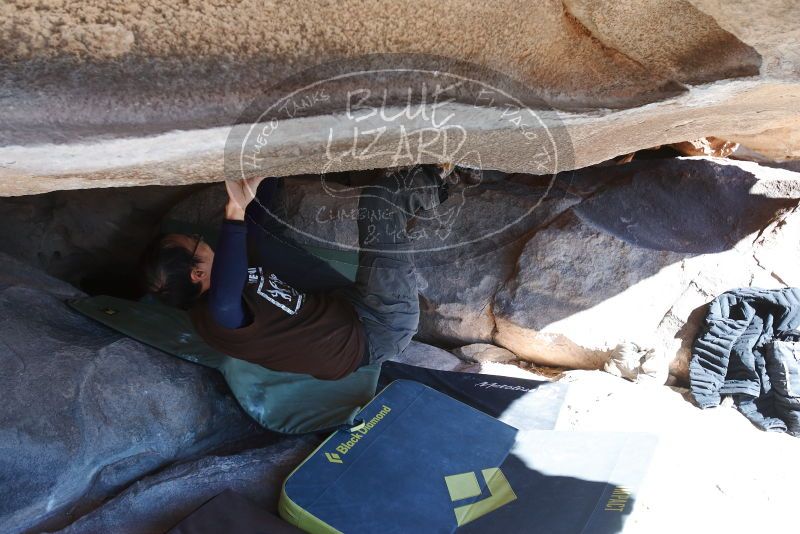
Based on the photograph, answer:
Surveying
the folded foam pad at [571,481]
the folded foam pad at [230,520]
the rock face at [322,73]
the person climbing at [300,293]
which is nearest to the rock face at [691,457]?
the folded foam pad at [571,481]

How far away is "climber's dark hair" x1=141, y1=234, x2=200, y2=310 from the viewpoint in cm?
159

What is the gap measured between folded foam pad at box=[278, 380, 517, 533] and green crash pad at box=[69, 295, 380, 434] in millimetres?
83

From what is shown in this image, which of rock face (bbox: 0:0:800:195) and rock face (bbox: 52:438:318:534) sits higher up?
rock face (bbox: 0:0:800:195)

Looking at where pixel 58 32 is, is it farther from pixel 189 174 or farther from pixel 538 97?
pixel 538 97

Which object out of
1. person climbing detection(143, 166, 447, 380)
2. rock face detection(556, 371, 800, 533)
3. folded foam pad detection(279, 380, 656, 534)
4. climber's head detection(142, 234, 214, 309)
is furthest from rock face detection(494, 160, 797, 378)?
climber's head detection(142, 234, 214, 309)

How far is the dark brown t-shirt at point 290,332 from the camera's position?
1.59 meters

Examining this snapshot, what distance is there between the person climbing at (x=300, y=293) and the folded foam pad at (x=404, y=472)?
0.21 metres

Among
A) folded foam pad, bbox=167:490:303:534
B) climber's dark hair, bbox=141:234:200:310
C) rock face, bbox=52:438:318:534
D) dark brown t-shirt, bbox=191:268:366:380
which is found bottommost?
rock face, bbox=52:438:318:534

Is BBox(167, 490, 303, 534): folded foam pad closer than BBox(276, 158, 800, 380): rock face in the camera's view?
Yes

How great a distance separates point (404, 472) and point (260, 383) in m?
0.56

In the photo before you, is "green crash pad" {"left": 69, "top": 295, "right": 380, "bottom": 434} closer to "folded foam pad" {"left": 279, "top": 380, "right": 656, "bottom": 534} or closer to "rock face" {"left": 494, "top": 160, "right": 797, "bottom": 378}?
"folded foam pad" {"left": 279, "top": 380, "right": 656, "bottom": 534}

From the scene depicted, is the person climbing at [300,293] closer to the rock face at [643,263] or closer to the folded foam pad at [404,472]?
the folded foam pad at [404,472]

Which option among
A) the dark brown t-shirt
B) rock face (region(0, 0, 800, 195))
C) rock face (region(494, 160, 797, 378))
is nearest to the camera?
rock face (region(0, 0, 800, 195))

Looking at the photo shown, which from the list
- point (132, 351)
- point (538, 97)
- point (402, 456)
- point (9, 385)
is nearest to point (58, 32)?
point (538, 97)
